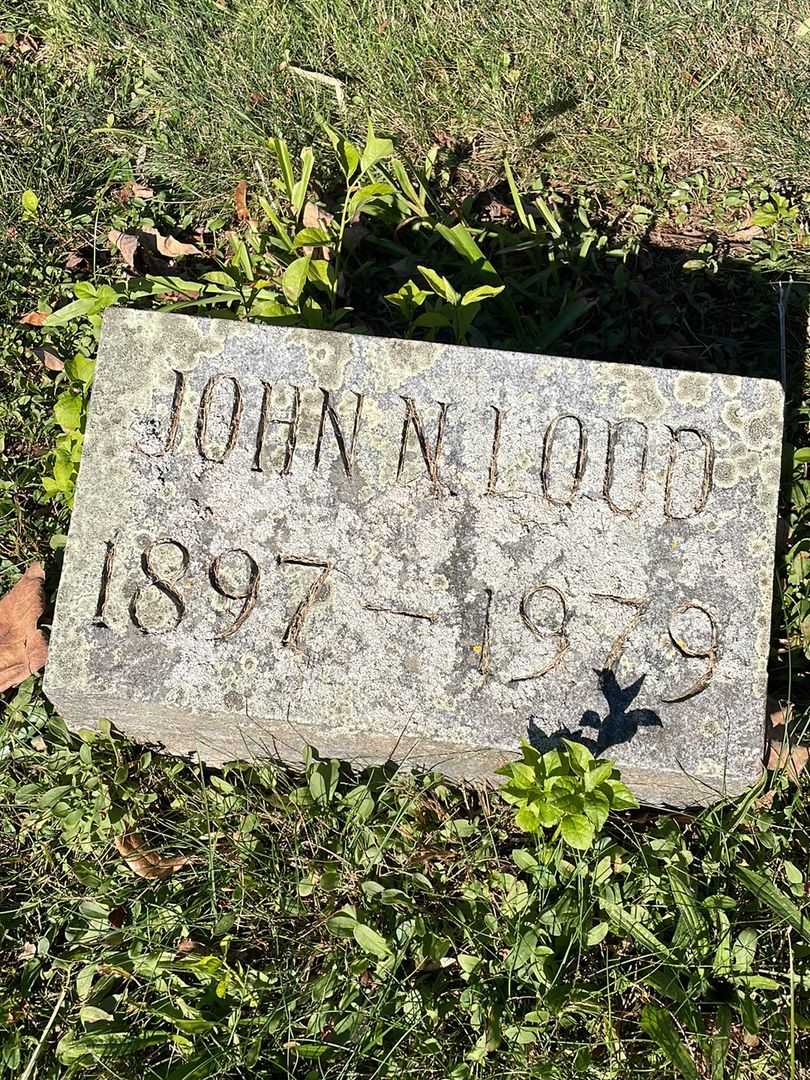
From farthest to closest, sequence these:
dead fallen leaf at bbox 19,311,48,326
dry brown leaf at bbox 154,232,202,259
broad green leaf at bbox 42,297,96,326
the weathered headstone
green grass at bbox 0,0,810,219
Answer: green grass at bbox 0,0,810,219 → dry brown leaf at bbox 154,232,202,259 → dead fallen leaf at bbox 19,311,48,326 → broad green leaf at bbox 42,297,96,326 → the weathered headstone

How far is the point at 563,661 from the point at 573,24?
2.58 meters

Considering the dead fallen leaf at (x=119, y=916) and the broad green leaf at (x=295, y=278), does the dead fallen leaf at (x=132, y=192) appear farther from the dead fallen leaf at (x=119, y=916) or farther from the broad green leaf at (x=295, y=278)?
the dead fallen leaf at (x=119, y=916)

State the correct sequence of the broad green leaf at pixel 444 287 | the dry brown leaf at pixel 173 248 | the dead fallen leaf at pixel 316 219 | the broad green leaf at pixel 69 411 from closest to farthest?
the broad green leaf at pixel 444 287
the broad green leaf at pixel 69 411
the dead fallen leaf at pixel 316 219
the dry brown leaf at pixel 173 248

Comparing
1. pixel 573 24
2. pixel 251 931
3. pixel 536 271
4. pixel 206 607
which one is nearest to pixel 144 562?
pixel 206 607

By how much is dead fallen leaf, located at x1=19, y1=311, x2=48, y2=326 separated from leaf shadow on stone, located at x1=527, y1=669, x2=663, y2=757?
7.14ft

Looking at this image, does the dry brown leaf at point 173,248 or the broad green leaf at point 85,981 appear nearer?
the broad green leaf at point 85,981

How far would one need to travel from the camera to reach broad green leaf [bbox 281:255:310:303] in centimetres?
260

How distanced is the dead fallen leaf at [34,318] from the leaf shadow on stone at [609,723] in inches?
85.6

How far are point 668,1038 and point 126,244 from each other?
2.92m

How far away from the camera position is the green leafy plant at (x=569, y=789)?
2035 millimetres

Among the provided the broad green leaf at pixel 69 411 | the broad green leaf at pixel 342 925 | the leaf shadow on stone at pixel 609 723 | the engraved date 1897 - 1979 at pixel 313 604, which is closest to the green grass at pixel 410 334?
the broad green leaf at pixel 342 925

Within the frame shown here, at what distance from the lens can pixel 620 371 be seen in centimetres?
226

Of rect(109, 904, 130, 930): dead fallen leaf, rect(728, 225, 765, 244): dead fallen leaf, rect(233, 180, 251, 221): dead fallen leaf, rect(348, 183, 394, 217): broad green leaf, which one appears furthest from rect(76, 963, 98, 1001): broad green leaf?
rect(728, 225, 765, 244): dead fallen leaf

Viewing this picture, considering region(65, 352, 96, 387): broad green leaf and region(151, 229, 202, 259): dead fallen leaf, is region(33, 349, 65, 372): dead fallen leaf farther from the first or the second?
region(151, 229, 202, 259): dead fallen leaf
